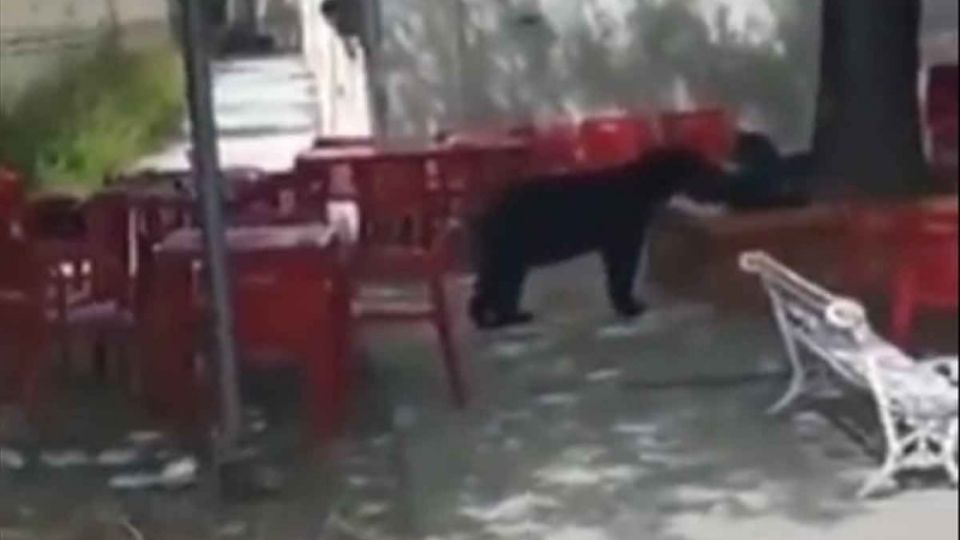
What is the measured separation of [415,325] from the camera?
2441 mm

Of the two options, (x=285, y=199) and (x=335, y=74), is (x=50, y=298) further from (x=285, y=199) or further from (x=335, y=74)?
(x=335, y=74)

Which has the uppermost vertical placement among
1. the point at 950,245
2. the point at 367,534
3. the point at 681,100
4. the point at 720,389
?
the point at 681,100

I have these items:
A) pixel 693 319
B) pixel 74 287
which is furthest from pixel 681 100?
pixel 74 287

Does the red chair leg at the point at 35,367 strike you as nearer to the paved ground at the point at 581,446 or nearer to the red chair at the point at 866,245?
the paved ground at the point at 581,446

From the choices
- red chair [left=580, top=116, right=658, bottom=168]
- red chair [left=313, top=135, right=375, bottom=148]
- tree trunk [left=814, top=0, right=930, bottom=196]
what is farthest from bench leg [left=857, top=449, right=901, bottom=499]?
red chair [left=313, top=135, right=375, bottom=148]

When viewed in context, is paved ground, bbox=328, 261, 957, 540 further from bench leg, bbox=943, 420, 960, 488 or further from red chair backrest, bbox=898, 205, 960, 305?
red chair backrest, bbox=898, 205, 960, 305

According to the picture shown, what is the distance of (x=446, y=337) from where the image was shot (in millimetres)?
2443

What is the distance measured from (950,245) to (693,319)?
28cm

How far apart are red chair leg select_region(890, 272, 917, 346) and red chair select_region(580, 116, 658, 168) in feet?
0.98

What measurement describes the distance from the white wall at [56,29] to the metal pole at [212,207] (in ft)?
0.14

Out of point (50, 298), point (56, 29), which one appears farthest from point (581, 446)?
point (56, 29)

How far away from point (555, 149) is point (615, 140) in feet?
0.21

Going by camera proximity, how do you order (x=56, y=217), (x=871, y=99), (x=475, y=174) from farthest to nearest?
(x=56, y=217) → (x=475, y=174) → (x=871, y=99)

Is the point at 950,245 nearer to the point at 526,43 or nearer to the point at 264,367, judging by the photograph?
the point at 526,43
